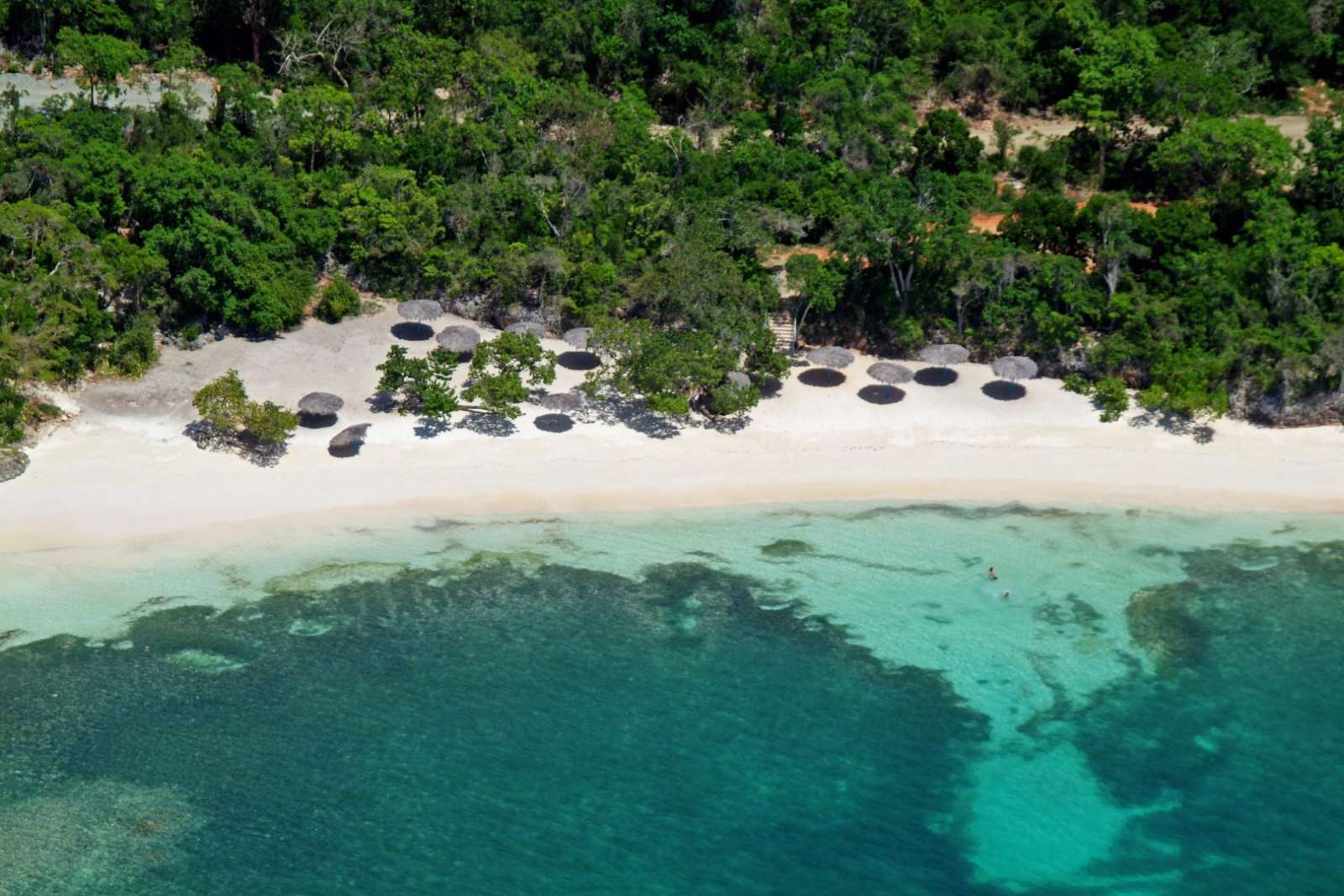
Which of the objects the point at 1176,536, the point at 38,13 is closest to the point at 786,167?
the point at 1176,536

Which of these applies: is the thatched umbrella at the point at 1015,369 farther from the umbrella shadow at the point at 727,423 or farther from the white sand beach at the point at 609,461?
the umbrella shadow at the point at 727,423

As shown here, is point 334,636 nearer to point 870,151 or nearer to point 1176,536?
point 1176,536

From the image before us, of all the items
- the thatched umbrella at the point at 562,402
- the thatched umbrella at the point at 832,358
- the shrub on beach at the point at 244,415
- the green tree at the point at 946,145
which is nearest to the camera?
the shrub on beach at the point at 244,415

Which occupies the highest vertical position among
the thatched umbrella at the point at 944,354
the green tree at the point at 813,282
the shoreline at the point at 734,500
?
the green tree at the point at 813,282

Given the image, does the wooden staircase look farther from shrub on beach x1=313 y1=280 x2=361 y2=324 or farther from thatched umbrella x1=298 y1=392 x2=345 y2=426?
thatched umbrella x1=298 y1=392 x2=345 y2=426

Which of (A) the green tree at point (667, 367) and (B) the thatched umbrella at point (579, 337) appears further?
(B) the thatched umbrella at point (579, 337)

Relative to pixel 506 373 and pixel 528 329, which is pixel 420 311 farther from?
pixel 506 373

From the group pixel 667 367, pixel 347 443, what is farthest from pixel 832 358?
pixel 347 443

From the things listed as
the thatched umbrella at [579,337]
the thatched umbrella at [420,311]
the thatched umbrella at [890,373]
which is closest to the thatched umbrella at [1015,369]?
the thatched umbrella at [890,373]
